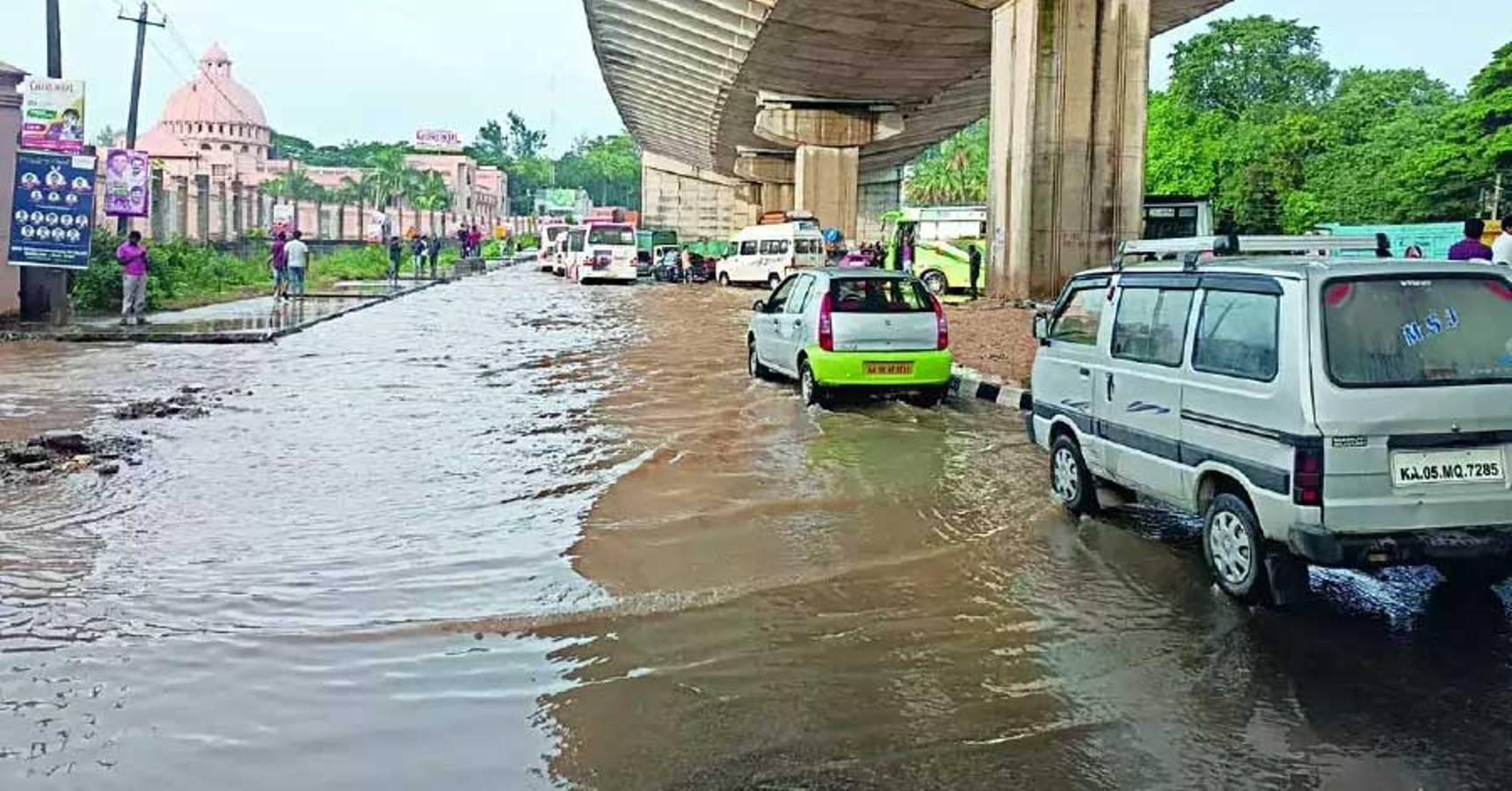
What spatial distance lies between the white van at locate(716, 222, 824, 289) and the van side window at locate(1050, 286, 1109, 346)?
35.5 meters

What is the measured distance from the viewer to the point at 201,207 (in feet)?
146

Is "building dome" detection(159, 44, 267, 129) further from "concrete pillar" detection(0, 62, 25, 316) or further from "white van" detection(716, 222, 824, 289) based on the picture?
"concrete pillar" detection(0, 62, 25, 316)

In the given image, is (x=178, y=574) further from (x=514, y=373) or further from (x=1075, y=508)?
(x=514, y=373)

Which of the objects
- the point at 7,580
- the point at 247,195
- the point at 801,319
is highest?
the point at 247,195

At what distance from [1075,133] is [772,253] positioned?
23.0 meters

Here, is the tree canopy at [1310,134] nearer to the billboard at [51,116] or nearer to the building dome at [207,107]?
the billboard at [51,116]

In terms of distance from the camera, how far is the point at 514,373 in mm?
17328

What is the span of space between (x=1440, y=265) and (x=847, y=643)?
315 cm

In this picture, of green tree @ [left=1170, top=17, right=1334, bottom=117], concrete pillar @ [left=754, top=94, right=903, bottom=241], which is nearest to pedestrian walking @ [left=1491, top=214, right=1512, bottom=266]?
concrete pillar @ [left=754, top=94, right=903, bottom=241]

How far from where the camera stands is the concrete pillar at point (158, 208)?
38906 mm

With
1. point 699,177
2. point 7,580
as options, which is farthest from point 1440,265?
point 699,177

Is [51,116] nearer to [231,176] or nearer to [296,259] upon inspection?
[296,259]

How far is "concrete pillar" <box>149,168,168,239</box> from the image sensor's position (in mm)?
38906

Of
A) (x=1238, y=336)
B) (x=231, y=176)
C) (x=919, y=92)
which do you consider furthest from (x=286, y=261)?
(x=231, y=176)
